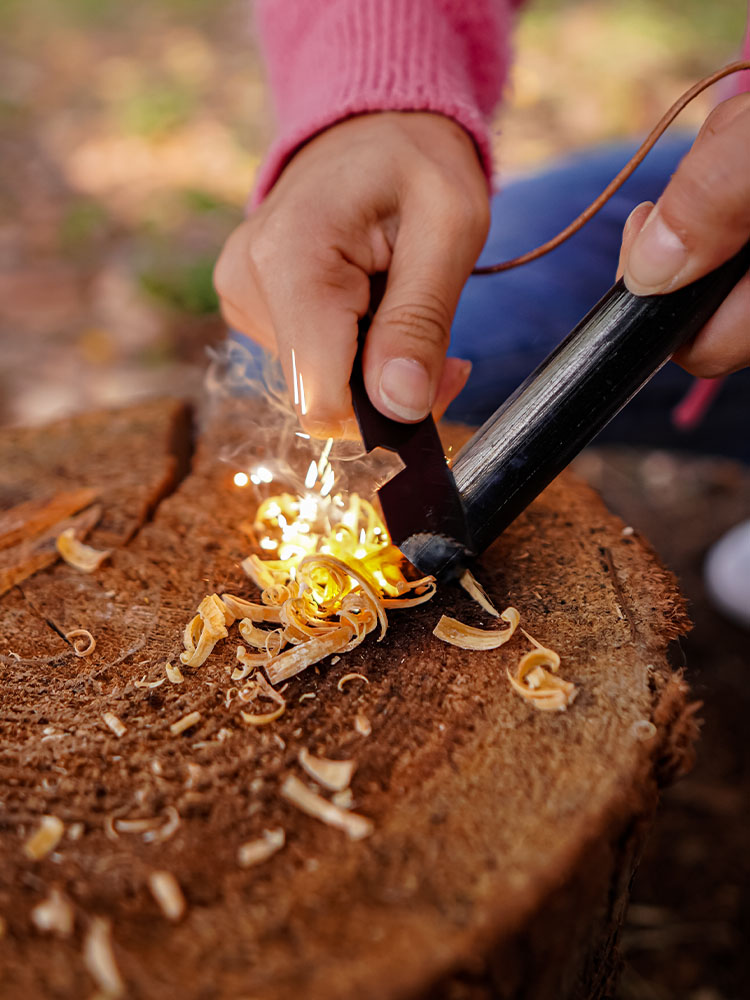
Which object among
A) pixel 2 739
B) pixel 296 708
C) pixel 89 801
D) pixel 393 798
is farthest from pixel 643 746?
pixel 2 739

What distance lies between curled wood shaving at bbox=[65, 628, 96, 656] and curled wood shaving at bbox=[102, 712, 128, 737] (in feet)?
0.50

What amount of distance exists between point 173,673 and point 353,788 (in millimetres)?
365

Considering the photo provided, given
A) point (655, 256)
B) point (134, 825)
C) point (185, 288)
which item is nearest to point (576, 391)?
point (655, 256)

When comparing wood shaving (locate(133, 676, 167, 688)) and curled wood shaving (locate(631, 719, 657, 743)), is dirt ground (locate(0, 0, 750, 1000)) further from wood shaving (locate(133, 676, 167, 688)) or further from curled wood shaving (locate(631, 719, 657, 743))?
wood shaving (locate(133, 676, 167, 688))

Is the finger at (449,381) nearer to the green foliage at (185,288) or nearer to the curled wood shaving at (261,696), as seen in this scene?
the curled wood shaving at (261,696)

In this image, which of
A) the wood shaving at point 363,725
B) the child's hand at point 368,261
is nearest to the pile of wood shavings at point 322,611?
the wood shaving at point 363,725

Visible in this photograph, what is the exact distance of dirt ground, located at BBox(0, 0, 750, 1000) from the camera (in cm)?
224

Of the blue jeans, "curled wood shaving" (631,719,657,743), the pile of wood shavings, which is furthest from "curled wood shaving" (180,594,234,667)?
the blue jeans

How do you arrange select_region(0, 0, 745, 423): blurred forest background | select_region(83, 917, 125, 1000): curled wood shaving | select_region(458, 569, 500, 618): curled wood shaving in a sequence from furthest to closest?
select_region(0, 0, 745, 423): blurred forest background
select_region(458, 569, 500, 618): curled wood shaving
select_region(83, 917, 125, 1000): curled wood shaving

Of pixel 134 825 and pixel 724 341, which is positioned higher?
pixel 724 341

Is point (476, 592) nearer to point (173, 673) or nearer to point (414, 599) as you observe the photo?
point (414, 599)

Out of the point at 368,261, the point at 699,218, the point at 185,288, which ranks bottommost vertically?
the point at 185,288

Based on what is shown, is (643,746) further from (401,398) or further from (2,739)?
(2,739)

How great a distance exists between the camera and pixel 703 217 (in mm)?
1073
